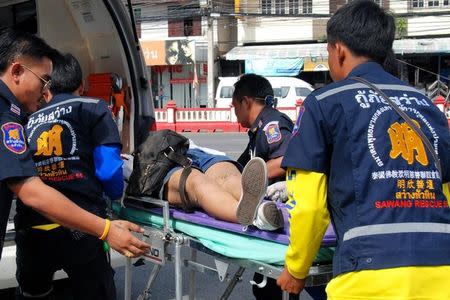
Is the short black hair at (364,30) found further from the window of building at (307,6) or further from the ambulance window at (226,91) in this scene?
the window of building at (307,6)

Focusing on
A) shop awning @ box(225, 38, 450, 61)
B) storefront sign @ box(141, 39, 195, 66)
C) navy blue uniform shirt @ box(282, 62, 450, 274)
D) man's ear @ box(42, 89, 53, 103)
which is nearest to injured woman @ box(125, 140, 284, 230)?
navy blue uniform shirt @ box(282, 62, 450, 274)

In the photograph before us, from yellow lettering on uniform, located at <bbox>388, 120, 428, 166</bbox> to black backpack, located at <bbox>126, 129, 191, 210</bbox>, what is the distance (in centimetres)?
149

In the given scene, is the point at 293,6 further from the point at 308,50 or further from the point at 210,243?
the point at 210,243

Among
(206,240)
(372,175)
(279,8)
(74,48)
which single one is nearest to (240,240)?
(206,240)

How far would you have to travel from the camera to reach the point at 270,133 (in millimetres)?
3244

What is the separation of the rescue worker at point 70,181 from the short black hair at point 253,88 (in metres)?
0.91

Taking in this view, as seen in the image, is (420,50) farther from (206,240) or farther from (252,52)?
(206,240)

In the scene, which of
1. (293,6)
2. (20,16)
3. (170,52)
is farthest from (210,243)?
(293,6)

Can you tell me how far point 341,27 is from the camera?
1.83 metres

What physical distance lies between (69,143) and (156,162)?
0.53m

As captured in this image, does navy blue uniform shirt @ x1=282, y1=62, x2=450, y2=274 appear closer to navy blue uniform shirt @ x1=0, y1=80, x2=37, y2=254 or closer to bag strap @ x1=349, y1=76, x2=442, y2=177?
bag strap @ x1=349, y1=76, x2=442, y2=177

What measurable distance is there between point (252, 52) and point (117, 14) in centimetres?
2171

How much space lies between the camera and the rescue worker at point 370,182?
1657mm

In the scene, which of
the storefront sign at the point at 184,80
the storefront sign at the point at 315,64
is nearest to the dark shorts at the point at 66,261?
the storefront sign at the point at 315,64
